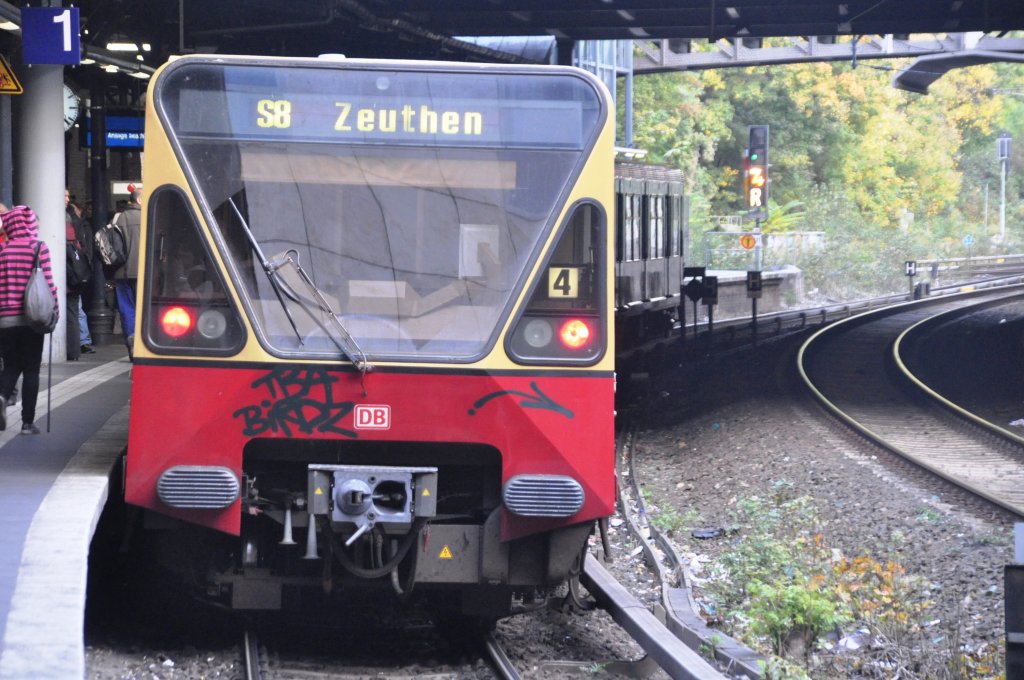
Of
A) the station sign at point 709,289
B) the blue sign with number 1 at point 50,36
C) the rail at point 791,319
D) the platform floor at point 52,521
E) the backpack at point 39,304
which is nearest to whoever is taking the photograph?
the platform floor at point 52,521

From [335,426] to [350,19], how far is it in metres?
12.2

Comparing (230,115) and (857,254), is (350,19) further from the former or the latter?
(857,254)

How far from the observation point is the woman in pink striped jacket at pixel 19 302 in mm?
10164

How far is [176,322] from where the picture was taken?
23.8ft

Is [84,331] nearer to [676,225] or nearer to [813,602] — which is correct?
[676,225]

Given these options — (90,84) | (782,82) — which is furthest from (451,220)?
(782,82)

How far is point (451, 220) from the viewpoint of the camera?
7.41 meters

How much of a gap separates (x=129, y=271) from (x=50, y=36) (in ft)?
7.39

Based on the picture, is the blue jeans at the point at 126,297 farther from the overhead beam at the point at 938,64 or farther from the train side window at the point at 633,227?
the overhead beam at the point at 938,64

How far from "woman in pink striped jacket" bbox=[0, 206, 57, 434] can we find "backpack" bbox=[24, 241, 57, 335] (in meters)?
0.12

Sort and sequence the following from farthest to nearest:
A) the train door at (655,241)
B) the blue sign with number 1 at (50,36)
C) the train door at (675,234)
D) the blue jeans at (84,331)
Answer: the train door at (675,234)
the train door at (655,241)
the blue jeans at (84,331)
the blue sign with number 1 at (50,36)

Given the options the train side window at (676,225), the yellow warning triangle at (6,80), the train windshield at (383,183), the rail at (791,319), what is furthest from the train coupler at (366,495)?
the rail at (791,319)

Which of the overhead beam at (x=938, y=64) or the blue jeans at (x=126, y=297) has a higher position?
the overhead beam at (x=938, y=64)

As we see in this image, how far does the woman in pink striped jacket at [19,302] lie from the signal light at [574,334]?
4347 millimetres
